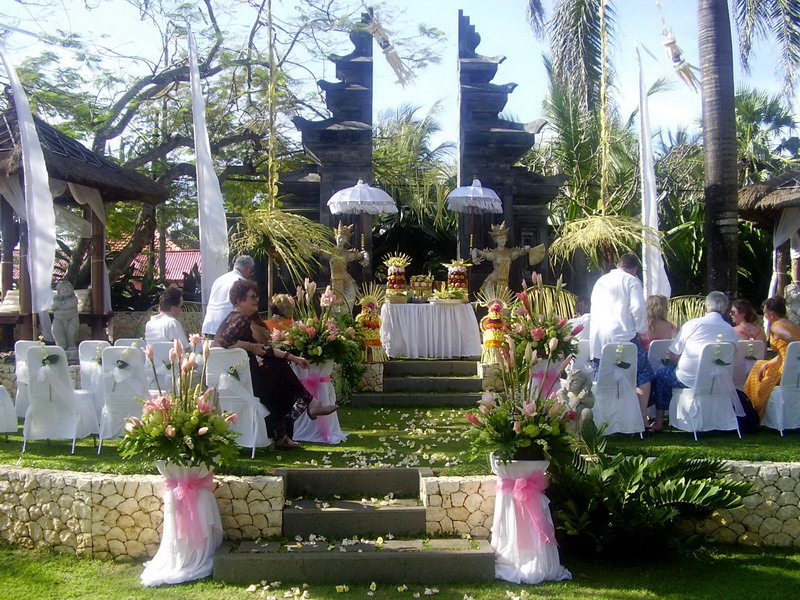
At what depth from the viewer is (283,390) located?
679cm

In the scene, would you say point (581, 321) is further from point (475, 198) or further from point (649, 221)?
point (475, 198)

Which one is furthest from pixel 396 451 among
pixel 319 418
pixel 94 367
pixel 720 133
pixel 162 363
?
pixel 720 133

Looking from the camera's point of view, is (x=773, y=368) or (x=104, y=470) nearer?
(x=104, y=470)

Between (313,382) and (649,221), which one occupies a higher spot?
(649,221)

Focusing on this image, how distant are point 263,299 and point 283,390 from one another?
26.6ft

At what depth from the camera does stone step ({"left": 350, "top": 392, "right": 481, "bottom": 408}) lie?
9.66 metres

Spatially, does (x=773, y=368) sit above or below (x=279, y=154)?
below

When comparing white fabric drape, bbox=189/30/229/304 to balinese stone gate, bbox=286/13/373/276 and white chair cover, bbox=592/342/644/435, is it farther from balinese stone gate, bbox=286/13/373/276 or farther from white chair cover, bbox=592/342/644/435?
balinese stone gate, bbox=286/13/373/276

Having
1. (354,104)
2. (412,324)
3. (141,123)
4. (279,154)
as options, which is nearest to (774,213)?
(412,324)

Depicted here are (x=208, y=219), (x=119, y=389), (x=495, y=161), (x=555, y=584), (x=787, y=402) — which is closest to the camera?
(x=555, y=584)

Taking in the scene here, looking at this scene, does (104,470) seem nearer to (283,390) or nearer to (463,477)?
(283,390)

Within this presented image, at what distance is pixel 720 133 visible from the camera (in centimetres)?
1023

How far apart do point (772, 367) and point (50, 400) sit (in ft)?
21.3

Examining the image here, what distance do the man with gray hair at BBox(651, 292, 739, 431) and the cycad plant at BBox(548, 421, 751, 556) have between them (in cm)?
151
